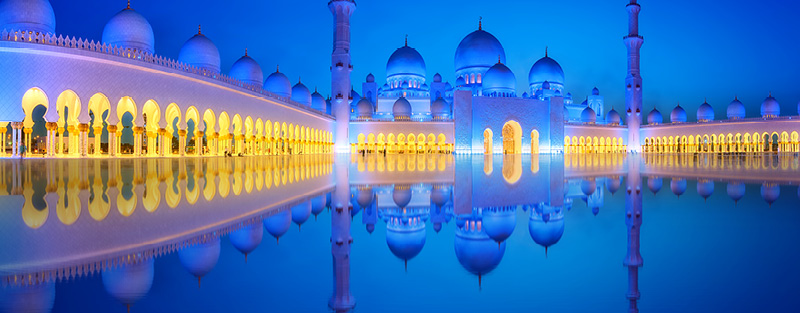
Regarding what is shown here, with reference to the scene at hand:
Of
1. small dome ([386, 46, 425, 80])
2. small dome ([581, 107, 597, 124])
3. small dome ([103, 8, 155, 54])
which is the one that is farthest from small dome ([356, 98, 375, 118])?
small dome ([581, 107, 597, 124])

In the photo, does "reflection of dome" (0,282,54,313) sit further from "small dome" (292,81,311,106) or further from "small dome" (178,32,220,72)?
"small dome" (292,81,311,106)

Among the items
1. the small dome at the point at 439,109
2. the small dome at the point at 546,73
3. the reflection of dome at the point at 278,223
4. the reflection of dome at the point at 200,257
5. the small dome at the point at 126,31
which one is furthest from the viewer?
the small dome at the point at 546,73

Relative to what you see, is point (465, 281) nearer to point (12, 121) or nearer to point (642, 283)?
point (642, 283)

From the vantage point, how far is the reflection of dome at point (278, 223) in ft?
7.64

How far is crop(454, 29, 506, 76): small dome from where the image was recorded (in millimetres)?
32531

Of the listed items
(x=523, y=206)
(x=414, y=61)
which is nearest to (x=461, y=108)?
(x=414, y=61)

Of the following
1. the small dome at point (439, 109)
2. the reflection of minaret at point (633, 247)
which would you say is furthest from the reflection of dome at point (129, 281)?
the small dome at point (439, 109)

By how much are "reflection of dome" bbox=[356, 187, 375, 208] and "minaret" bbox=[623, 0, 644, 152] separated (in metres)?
34.8

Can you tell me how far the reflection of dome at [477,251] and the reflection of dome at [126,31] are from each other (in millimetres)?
18475

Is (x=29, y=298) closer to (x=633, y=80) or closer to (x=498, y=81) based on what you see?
(x=498, y=81)

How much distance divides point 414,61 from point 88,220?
3063cm

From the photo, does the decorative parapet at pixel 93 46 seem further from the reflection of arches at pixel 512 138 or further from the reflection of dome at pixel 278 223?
the reflection of arches at pixel 512 138

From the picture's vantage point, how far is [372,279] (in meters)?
1.54

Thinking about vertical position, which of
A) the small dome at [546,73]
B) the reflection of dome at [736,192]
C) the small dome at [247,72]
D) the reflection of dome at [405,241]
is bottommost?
the reflection of dome at [405,241]
